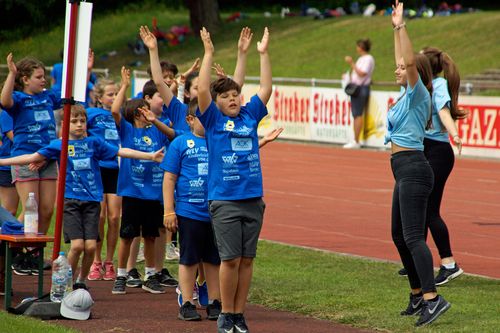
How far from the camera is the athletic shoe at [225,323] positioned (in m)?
7.98

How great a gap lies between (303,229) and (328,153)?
10.9 meters

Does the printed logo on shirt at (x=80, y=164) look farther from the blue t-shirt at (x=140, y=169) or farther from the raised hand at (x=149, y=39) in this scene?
the raised hand at (x=149, y=39)

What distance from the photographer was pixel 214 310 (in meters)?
8.78

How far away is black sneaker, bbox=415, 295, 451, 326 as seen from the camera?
322 inches

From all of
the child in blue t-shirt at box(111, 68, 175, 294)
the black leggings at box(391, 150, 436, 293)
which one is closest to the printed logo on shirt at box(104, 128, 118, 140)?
the child in blue t-shirt at box(111, 68, 175, 294)

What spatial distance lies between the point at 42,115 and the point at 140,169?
4.75ft

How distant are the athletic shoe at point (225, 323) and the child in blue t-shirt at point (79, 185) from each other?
194cm

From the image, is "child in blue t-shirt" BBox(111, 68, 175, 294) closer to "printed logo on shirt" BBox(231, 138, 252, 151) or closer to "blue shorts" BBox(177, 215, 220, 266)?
"blue shorts" BBox(177, 215, 220, 266)

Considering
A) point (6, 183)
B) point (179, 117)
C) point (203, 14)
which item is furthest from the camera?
point (203, 14)

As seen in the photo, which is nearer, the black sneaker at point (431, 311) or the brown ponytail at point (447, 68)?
the black sneaker at point (431, 311)

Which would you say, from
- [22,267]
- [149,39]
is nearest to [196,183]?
[149,39]

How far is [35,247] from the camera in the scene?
9.25 m

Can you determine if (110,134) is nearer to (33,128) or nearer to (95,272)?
(33,128)

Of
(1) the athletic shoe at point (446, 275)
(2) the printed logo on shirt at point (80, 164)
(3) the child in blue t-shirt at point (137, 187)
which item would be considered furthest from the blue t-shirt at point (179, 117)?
(1) the athletic shoe at point (446, 275)
